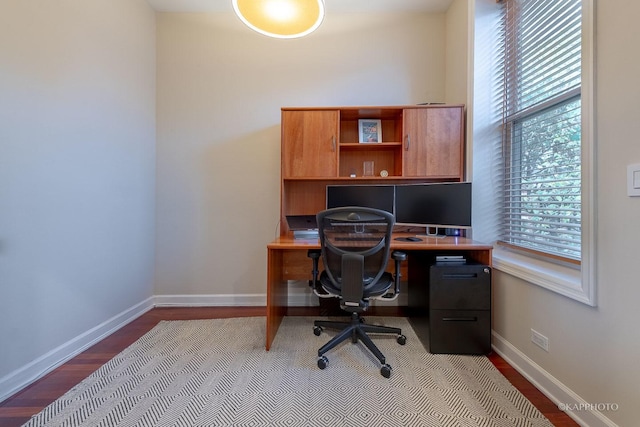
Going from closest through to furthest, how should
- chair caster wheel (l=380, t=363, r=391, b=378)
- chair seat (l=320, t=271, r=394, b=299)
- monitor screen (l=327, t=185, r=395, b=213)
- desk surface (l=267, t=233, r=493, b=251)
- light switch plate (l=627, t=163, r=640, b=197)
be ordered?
light switch plate (l=627, t=163, r=640, b=197)
chair caster wheel (l=380, t=363, r=391, b=378)
chair seat (l=320, t=271, r=394, b=299)
desk surface (l=267, t=233, r=493, b=251)
monitor screen (l=327, t=185, r=395, b=213)

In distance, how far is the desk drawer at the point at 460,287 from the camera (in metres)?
1.69

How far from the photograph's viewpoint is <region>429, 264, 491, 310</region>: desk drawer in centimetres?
169

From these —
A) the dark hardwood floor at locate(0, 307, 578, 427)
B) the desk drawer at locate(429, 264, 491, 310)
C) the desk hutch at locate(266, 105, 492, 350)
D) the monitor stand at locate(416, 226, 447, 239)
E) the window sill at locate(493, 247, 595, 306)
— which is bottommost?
the dark hardwood floor at locate(0, 307, 578, 427)

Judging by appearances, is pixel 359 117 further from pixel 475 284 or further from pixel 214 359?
pixel 214 359

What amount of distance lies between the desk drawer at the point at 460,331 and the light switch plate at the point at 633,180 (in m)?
1.04

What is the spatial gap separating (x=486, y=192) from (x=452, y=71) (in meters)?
1.26

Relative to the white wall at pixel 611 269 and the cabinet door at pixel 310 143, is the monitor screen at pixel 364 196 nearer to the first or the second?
the cabinet door at pixel 310 143

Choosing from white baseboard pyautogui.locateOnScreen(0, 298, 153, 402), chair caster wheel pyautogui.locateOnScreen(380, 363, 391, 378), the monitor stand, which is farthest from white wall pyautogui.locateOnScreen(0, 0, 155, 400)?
the monitor stand

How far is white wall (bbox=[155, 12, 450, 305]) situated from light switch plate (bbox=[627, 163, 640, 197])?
182 centimetres

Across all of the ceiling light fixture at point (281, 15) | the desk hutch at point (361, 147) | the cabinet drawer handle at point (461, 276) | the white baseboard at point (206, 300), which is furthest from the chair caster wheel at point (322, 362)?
the ceiling light fixture at point (281, 15)

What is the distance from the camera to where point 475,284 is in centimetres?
170

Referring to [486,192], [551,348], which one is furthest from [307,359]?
[486,192]

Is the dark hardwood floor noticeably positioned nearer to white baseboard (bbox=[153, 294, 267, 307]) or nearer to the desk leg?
white baseboard (bbox=[153, 294, 267, 307])

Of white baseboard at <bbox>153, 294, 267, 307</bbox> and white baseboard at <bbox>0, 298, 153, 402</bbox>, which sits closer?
white baseboard at <bbox>0, 298, 153, 402</bbox>
